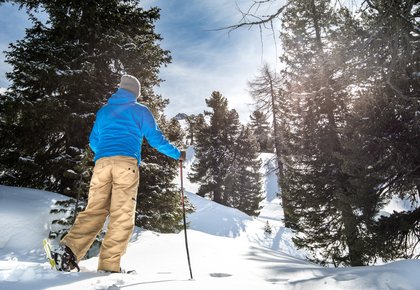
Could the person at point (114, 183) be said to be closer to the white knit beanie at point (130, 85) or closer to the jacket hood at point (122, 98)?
the jacket hood at point (122, 98)

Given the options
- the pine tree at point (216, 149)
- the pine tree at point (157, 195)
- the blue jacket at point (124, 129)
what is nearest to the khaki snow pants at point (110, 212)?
the blue jacket at point (124, 129)

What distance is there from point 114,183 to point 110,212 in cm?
34

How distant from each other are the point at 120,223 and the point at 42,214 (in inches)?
195

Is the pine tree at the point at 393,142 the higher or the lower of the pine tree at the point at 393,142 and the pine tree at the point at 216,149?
the lower

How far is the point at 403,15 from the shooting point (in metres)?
4.05

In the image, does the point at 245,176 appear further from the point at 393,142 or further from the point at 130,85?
the point at 130,85

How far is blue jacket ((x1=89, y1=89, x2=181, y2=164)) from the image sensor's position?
3.68 m

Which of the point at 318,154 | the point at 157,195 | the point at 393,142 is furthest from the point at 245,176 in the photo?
the point at 393,142

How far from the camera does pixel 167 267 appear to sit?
174 inches

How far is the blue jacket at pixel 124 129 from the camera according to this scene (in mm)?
3680

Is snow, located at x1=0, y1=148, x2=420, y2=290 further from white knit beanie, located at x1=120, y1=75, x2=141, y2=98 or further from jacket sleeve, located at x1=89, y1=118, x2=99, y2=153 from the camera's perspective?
white knit beanie, located at x1=120, y1=75, x2=141, y2=98

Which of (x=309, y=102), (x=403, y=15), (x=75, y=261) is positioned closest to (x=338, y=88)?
(x=309, y=102)

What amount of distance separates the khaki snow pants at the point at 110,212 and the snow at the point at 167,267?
0.28 m

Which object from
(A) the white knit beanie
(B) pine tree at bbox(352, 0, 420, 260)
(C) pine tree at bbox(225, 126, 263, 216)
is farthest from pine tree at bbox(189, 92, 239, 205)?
(A) the white knit beanie
